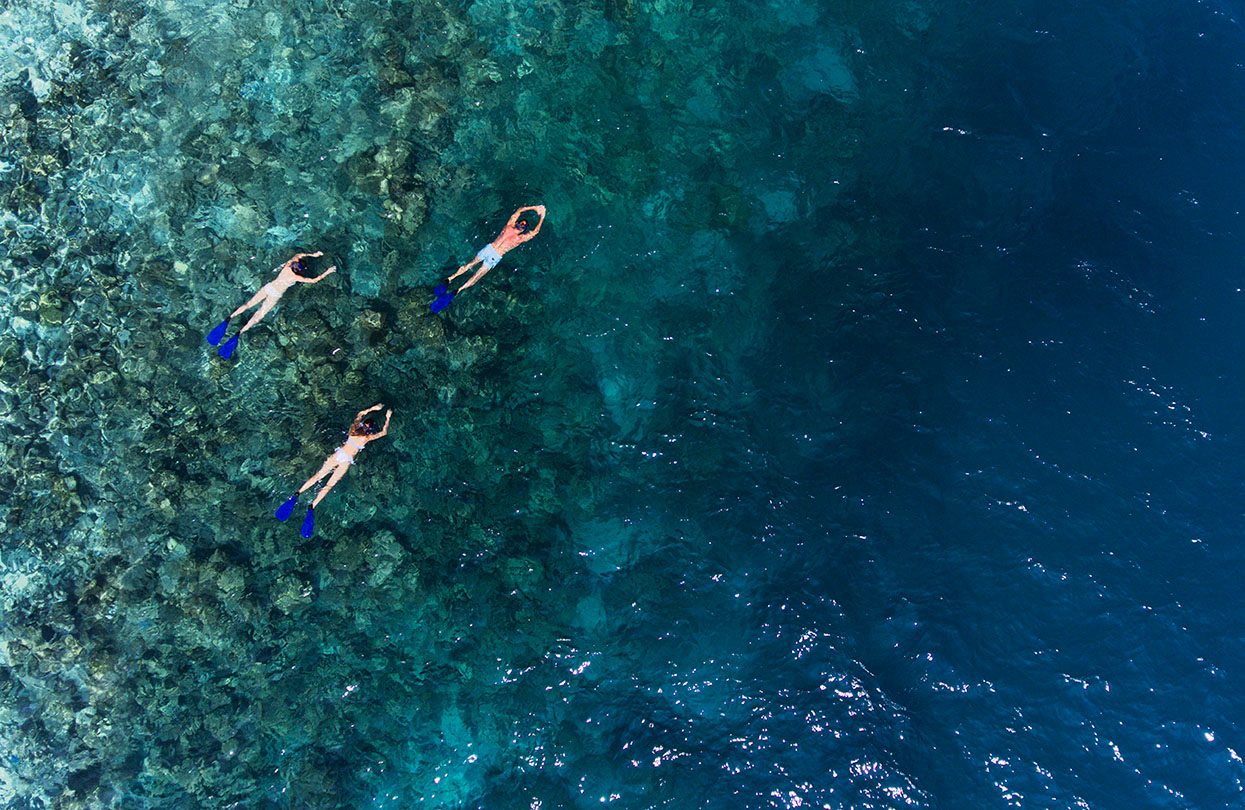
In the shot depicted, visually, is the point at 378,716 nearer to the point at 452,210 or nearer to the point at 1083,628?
the point at 452,210

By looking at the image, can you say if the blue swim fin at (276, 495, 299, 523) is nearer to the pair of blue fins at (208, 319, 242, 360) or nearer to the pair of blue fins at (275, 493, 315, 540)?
the pair of blue fins at (275, 493, 315, 540)

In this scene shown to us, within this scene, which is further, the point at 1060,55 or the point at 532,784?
the point at 1060,55

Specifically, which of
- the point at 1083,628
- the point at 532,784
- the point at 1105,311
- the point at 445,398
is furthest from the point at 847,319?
the point at 532,784

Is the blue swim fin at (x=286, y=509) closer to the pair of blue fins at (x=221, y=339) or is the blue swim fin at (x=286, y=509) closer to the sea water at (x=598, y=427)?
the sea water at (x=598, y=427)

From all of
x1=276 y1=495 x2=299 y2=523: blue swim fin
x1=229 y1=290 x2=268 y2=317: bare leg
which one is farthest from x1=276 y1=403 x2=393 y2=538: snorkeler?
x1=229 y1=290 x2=268 y2=317: bare leg

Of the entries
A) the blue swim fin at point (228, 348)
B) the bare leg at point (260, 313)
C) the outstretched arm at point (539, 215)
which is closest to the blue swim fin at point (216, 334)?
the blue swim fin at point (228, 348)

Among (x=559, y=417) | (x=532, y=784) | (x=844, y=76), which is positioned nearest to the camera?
(x=532, y=784)

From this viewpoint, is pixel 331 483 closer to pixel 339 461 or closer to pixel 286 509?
pixel 339 461
